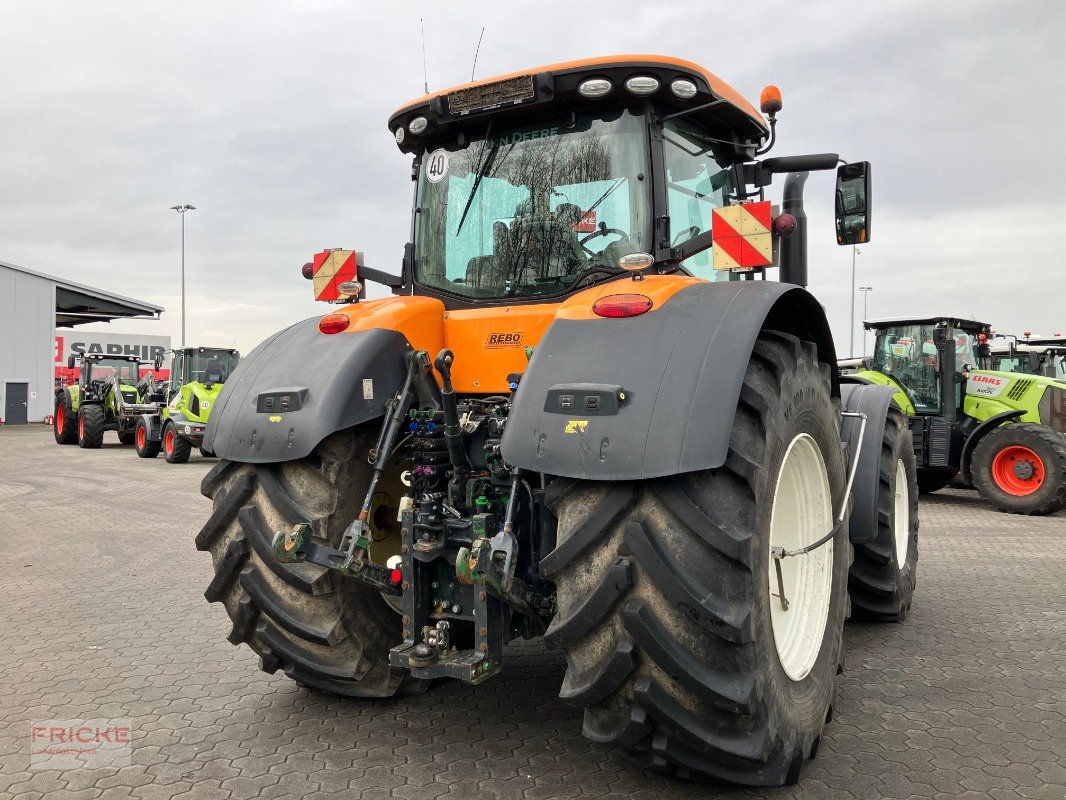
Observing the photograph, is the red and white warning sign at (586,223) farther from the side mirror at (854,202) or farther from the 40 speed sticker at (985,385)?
the 40 speed sticker at (985,385)

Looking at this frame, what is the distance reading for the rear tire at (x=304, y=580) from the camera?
10.5 ft

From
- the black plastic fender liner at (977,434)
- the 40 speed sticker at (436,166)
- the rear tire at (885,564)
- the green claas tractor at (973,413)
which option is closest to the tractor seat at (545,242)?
the 40 speed sticker at (436,166)

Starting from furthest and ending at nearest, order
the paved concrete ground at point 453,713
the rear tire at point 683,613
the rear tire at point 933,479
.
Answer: the rear tire at point 933,479 → the paved concrete ground at point 453,713 → the rear tire at point 683,613

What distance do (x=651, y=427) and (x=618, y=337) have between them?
1.34 feet

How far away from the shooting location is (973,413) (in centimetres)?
1118

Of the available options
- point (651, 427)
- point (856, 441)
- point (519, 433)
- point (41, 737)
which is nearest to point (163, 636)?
point (41, 737)

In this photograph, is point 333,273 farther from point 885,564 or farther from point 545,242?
point 885,564

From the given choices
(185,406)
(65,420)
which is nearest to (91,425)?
(65,420)

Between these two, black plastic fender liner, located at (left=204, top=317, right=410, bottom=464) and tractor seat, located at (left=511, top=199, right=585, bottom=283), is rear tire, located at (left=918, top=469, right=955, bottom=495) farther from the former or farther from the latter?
black plastic fender liner, located at (left=204, top=317, right=410, bottom=464)

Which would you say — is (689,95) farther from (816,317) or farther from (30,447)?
(30,447)

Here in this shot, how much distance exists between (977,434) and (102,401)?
2031 centimetres

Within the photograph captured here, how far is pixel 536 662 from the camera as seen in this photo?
4.21 meters

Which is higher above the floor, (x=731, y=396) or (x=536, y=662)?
(x=731, y=396)

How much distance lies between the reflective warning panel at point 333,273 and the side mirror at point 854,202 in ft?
7.64
